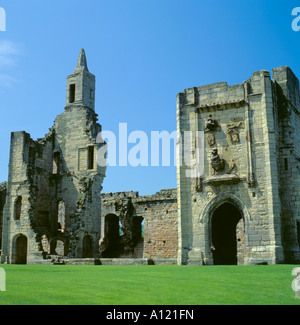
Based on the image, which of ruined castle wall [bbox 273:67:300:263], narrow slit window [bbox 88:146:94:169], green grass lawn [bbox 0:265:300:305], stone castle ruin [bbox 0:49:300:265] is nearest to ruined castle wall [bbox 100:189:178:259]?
stone castle ruin [bbox 0:49:300:265]

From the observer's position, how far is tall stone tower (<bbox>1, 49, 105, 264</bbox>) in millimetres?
26141

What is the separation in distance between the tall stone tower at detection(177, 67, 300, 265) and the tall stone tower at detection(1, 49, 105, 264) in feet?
30.2

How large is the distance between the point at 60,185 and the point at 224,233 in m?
13.4

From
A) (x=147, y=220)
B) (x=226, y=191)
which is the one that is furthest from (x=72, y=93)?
(x=226, y=191)

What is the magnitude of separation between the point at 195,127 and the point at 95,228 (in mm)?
10772

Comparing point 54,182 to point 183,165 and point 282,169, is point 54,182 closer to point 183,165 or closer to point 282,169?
point 183,165

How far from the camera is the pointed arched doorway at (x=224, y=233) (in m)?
19.8

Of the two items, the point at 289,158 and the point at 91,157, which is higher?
the point at 91,157

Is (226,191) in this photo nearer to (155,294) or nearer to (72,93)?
(155,294)

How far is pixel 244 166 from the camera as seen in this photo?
18125 millimetres

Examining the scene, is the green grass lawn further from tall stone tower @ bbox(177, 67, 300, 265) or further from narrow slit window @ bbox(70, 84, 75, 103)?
narrow slit window @ bbox(70, 84, 75, 103)

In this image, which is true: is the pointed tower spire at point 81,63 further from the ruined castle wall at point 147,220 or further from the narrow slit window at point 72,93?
the ruined castle wall at point 147,220

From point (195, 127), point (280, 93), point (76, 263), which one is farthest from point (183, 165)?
point (76, 263)
